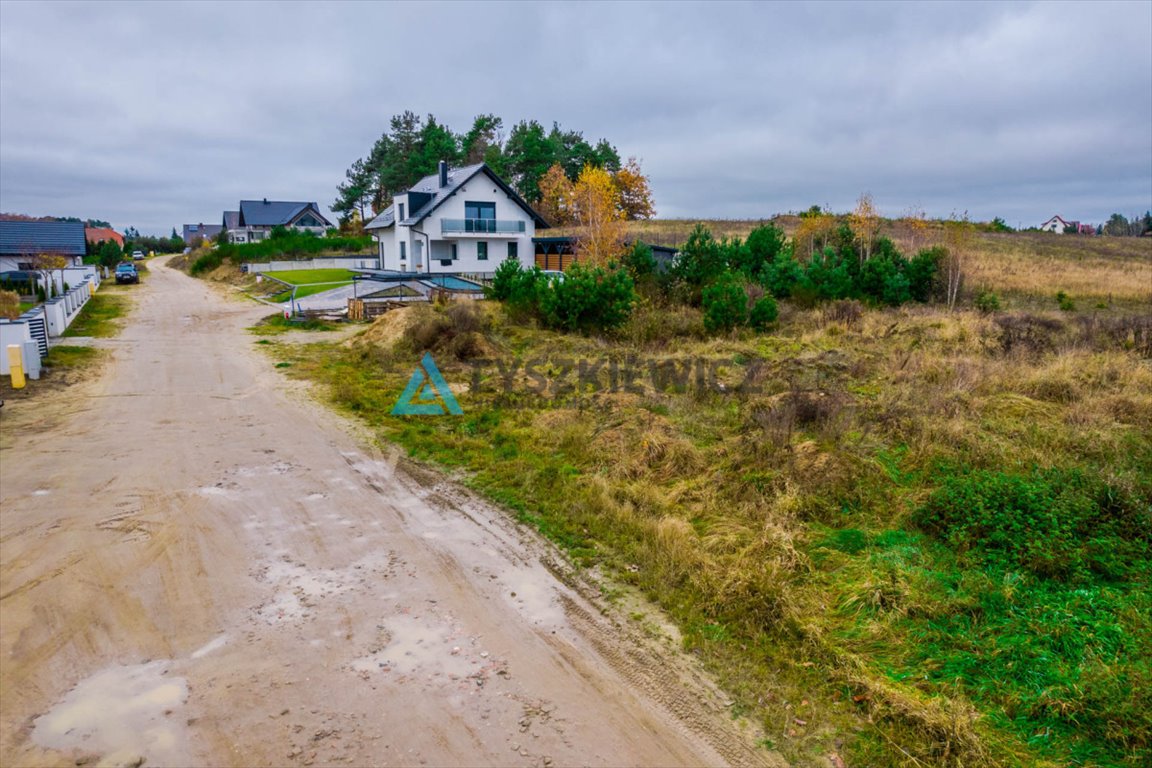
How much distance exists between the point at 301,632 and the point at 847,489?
6.44 m

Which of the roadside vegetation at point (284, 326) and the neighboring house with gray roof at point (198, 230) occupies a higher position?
the neighboring house with gray roof at point (198, 230)

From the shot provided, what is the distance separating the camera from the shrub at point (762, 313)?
20.2 m

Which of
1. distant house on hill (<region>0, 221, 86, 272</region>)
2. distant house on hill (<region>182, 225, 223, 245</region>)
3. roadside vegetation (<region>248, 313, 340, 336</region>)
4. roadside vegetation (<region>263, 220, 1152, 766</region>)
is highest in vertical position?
distant house on hill (<region>182, 225, 223, 245</region>)

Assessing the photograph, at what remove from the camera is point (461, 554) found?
720 cm

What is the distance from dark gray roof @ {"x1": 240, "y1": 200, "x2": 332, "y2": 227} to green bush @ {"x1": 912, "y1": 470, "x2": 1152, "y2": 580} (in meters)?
73.7

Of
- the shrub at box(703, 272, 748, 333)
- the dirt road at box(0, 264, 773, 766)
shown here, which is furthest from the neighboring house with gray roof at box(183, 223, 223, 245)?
the dirt road at box(0, 264, 773, 766)

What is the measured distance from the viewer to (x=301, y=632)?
5684 millimetres

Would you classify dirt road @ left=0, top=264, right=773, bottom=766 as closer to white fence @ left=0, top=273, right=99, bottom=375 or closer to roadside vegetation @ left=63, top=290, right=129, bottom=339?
white fence @ left=0, top=273, right=99, bottom=375

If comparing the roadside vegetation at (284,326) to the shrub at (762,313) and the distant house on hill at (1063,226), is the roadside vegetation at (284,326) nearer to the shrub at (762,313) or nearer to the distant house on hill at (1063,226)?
the shrub at (762,313)

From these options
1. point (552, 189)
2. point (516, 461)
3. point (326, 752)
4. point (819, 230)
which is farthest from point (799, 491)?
point (552, 189)

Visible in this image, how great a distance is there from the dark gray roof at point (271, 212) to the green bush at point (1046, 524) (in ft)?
242

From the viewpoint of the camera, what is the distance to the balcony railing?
39.1 meters

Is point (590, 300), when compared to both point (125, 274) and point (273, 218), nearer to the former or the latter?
point (125, 274)

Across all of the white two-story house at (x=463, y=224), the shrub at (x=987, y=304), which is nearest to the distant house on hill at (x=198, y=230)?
the white two-story house at (x=463, y=224)
